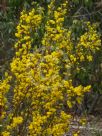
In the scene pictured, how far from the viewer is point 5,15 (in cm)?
808

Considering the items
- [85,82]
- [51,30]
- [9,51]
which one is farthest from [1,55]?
[51,30]

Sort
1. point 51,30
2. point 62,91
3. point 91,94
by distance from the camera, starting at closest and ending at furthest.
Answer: point 62,91 → point 51,30 → point 91,94

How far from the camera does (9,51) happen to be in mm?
8266

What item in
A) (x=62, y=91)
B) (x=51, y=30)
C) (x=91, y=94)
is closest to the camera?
(x=62, y=91)

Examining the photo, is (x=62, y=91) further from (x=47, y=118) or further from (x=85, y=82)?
(x=85, y=82)

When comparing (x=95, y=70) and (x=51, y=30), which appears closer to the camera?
(x=51, y=30)

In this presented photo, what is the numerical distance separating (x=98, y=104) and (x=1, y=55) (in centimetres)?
183

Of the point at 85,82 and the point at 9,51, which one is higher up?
the point at 9,51

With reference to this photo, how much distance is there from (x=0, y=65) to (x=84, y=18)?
5.15ft

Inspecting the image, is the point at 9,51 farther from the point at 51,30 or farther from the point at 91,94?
the point at 51,30

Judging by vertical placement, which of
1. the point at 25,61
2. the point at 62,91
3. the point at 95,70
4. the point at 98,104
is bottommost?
the point at 98,104

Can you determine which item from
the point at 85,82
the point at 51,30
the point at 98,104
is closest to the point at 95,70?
the point at 85,82

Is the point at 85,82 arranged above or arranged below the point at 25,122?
below

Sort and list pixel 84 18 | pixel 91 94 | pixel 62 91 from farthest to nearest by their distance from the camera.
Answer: pixel 91 94 → pixel 84 18 → pixel 62 91
